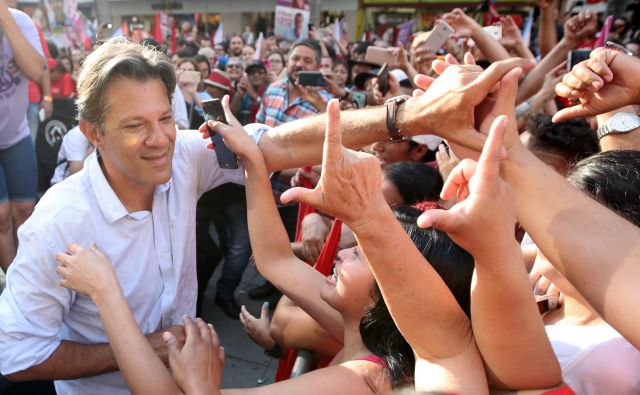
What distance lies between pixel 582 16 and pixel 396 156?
1791 millimetres

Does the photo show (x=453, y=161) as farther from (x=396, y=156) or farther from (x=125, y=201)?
(x=125, y=201)

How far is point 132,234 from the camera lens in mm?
1598

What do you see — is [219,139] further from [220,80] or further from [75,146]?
[220,80]

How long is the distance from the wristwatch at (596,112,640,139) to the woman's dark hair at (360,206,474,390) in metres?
1.09

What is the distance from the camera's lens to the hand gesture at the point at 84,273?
1.36 m

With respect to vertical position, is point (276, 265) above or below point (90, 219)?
below

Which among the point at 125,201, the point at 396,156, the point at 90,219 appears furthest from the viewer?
the point at 396,156

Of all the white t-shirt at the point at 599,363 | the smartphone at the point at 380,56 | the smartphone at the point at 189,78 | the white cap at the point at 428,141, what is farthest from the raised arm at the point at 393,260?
the smartphone at the point at 189,78

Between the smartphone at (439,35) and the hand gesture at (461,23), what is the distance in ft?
0.29

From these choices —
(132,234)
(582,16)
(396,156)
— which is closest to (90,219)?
(132,234)

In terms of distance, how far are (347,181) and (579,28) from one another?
317cm

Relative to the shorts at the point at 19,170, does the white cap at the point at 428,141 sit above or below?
above

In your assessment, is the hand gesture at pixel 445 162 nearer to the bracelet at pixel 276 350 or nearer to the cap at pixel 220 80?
the bracelet at pixel 276 350

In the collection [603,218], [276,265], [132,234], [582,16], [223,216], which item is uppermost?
[582,16]
